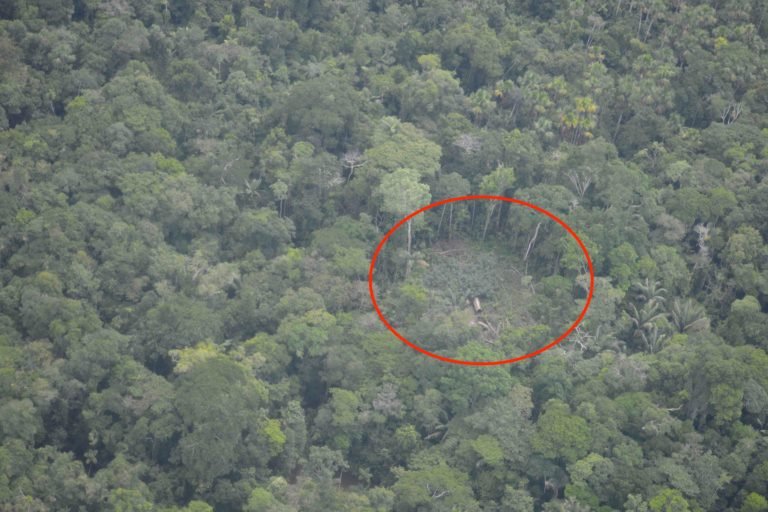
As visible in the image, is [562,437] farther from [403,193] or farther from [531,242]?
[403,193]

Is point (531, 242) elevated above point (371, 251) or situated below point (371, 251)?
above

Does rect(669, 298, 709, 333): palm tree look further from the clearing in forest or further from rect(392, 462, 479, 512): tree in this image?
rect(392, 462, 479, 512): tree

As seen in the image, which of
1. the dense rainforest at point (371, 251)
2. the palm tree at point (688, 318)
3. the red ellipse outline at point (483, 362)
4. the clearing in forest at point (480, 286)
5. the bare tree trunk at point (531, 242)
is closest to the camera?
the dense rainforest at point (371, 251)

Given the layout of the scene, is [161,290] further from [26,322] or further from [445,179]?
[445,179]

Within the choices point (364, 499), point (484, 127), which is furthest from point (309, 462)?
point (484, 127)

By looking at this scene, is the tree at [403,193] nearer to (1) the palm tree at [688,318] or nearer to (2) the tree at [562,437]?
(1) the palm tree at [688,318]

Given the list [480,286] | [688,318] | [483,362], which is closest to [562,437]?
[483,362]

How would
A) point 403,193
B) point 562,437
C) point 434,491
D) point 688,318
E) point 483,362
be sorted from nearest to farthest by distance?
point 434,491
point 562,437
point 483,362
point 688,318
point 403,193

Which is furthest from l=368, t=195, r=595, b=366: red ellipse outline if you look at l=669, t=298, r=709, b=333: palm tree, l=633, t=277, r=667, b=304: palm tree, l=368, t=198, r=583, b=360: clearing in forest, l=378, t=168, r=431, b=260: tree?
l=669, t=298, r=709, b=333: palm tree

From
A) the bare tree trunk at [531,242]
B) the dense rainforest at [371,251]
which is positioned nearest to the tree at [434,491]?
the dense rainforest at [371,251]
